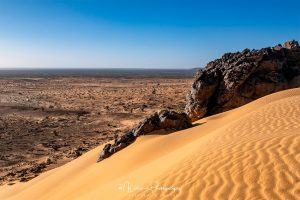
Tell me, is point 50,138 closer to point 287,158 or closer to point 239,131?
point 239,131

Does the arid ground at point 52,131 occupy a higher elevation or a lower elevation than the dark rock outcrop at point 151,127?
lower

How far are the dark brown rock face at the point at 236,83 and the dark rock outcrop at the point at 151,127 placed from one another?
11.3 ft

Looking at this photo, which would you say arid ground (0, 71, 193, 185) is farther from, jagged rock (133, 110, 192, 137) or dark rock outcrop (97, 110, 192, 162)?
jagged rock (133, 110, 192, 137)

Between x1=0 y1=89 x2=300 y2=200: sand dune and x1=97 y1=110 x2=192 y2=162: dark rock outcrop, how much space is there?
388mm

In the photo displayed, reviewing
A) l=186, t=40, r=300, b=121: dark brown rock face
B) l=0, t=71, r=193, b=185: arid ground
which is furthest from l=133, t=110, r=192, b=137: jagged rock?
l=0, t=71, r=193, b=185: arid ground

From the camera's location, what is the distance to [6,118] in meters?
22.2

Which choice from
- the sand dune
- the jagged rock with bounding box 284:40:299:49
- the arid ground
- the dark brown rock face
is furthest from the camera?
the jagged rock with bounding box 284:40:299:49

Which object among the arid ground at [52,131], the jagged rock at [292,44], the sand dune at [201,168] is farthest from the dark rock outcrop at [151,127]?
the jagged rock at [292,44]

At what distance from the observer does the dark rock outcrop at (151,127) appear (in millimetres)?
9539

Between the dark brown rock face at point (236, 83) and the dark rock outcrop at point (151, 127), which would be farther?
the dark brown rock face at point (236, 83)

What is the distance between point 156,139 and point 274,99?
17.2ft

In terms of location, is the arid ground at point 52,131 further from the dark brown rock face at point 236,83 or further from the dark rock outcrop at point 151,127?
the dark brown rock face at point 236,83

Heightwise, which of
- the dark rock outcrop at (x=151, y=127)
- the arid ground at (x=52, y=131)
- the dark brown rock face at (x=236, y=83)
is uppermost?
the dark brown rock face at (x=236, y=83)

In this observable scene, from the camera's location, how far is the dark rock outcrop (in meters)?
9.54
